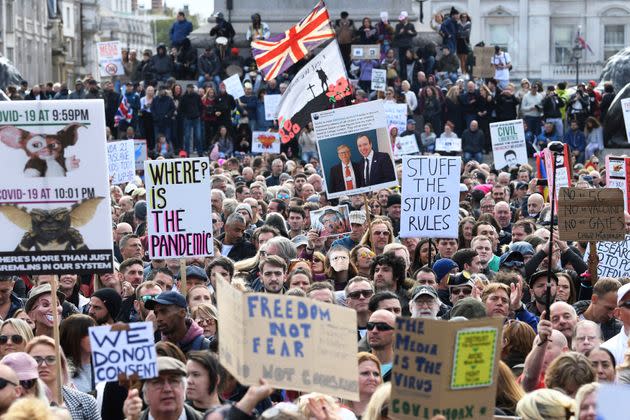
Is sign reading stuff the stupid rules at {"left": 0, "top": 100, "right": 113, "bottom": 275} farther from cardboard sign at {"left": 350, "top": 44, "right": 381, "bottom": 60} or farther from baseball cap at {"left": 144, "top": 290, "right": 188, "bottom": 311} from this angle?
cardboard sign at {"left": 350, "top": 44, "right": 381, "bottom": 60}

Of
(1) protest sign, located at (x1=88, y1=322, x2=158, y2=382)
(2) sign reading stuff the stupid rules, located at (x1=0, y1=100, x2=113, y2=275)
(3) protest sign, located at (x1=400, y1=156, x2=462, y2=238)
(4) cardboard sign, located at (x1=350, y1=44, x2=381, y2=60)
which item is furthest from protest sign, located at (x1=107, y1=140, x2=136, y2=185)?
(1) protest sign, located at (x1=88, y1=322, x2=158, y2=382)

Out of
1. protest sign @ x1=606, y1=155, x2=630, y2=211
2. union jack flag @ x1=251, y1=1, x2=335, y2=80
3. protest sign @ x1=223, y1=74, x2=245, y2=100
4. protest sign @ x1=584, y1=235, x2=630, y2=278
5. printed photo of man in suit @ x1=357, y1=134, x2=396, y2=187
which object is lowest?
protest sign @ x1=584, y1=235, x2=630, y2=278

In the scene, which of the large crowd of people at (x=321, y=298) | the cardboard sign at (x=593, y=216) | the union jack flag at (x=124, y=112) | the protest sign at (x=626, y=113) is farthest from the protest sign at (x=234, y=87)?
the cardboard sign at (x=593, y=216)

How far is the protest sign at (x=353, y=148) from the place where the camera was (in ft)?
53.3

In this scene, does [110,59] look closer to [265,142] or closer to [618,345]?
[265,142]

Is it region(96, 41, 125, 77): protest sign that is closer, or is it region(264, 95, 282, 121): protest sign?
region(264, 95, 282, 121): protest sign

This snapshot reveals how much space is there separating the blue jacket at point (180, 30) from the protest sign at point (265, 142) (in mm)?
6695

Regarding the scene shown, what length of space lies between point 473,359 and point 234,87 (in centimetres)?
2418

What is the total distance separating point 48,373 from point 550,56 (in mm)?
98571

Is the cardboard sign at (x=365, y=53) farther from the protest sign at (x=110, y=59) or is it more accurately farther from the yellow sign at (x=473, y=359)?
the yellow sign at (x=473, y=359)

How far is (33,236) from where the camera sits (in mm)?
10281

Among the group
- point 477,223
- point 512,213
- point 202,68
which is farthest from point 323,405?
point 202,68

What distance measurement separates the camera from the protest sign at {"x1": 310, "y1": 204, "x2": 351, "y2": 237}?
53.3 ft

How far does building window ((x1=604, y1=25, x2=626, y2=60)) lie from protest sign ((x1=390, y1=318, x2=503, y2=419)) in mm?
100007
